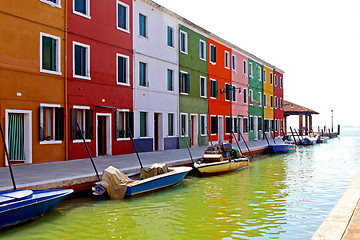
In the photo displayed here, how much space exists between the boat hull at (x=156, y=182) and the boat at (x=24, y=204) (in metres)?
2.31

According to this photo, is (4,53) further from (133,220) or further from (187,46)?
(187,46)

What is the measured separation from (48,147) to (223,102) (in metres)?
17.7

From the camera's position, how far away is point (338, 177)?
14.2 meters

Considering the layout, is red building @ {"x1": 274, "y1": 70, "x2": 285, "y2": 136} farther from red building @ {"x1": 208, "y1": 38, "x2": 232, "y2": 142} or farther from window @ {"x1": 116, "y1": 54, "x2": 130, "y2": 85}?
window @ {"x1": 116, "y1": 54, "x2": 130, "y2": 85}

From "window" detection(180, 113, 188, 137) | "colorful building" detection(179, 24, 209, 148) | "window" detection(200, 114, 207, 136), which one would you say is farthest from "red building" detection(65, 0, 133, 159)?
"window" detection(200, 114, 207, 136)

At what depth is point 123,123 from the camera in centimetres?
1820

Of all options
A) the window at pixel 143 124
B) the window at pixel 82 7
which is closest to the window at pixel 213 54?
the window at pixel 143 124

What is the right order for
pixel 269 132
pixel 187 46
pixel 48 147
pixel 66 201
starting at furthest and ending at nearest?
pixel 269 132 < pixel 187 46 < pixel 48 147 < pixel 66 201

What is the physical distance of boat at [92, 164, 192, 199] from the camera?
9953mm

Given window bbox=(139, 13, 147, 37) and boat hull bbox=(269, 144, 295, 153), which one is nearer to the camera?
window bbox=(139, 13, 147, 37)

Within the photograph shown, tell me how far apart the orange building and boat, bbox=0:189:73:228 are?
5379mm

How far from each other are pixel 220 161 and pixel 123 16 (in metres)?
8.75

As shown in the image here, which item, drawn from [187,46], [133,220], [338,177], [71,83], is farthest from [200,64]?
[133,220]

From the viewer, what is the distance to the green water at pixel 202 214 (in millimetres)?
7062
